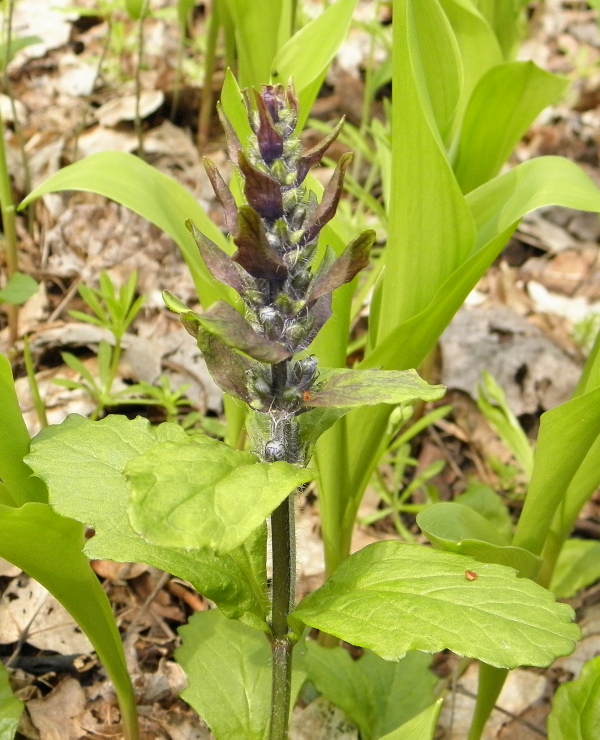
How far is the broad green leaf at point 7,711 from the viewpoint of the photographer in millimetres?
1160

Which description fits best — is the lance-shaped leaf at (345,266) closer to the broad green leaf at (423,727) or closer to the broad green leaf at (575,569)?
the broad green leaf at (423,727)

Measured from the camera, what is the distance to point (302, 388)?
0.88 metres

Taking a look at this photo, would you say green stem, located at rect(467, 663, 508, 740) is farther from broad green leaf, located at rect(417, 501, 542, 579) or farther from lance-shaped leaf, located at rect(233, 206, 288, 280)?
lance-shaped leaf, located at rect(233, 206, 288, 280)

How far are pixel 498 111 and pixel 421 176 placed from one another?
49 centimetres

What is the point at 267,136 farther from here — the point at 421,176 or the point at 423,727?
the point at 423,727

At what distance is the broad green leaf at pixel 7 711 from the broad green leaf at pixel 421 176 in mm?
890

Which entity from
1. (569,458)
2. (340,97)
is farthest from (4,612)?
(340,97)

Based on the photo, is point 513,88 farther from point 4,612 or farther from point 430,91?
point 4,612

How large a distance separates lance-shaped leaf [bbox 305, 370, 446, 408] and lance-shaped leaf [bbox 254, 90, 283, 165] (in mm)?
267

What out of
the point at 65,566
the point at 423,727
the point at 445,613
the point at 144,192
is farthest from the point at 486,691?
the point at 144,192

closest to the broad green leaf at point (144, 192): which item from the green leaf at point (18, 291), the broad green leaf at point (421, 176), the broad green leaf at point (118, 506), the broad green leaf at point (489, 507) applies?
the green leaf at point (18, 291)

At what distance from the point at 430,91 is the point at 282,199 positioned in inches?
25.5

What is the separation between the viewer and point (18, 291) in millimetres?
1644

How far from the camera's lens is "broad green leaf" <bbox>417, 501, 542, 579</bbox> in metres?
1.17
